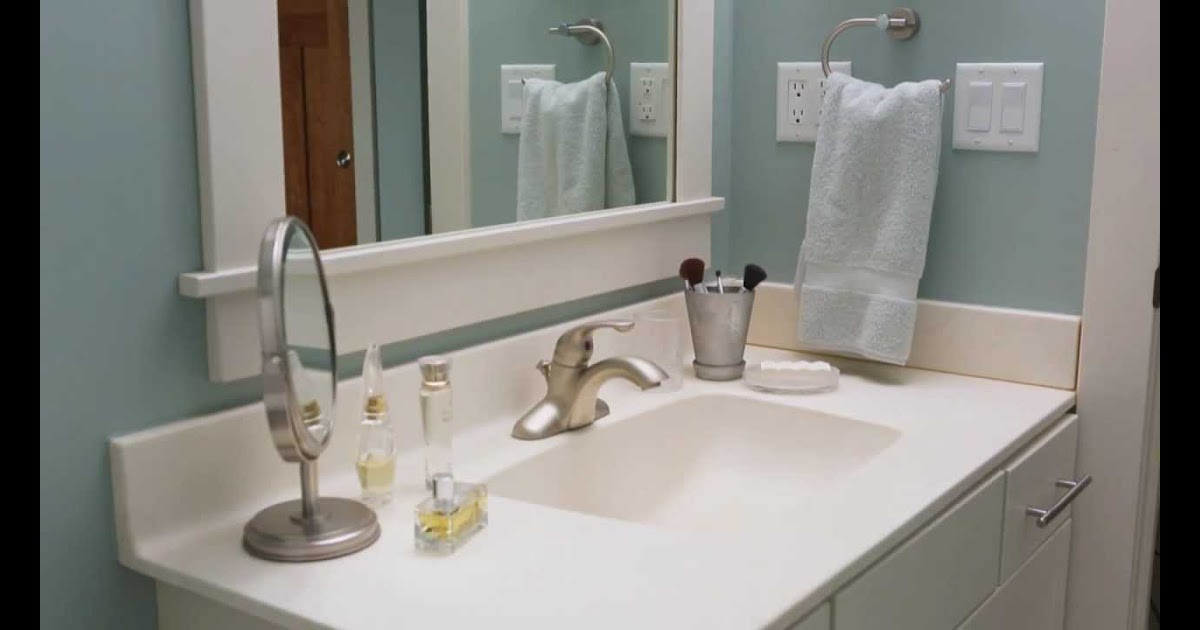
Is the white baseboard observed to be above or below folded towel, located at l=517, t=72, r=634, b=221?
below

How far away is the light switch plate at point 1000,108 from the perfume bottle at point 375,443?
919mm

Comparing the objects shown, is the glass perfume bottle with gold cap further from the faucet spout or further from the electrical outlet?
the electrical outlet

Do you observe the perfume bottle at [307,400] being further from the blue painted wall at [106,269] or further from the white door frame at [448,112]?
the white door frame at [448,112]

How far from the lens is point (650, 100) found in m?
1.70

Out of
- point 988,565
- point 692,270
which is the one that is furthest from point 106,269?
point 988,565

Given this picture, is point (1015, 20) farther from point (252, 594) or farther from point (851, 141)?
point (252, 594)

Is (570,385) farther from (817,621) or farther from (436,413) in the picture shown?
(817,621)

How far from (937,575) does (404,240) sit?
0.68 metres

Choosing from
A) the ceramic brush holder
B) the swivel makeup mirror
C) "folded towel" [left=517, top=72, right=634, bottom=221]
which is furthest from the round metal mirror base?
the ceramic brush holder

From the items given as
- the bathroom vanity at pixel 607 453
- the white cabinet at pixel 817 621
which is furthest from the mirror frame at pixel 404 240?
the white cabinet at pixel 817 621

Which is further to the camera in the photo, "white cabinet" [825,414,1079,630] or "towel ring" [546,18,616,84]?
"towel ring" [546,18,616,84]

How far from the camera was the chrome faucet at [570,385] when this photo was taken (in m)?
1.39

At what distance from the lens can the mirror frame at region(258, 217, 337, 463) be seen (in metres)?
0.95

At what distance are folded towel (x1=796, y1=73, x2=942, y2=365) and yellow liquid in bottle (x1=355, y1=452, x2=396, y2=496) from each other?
0.76 meters
